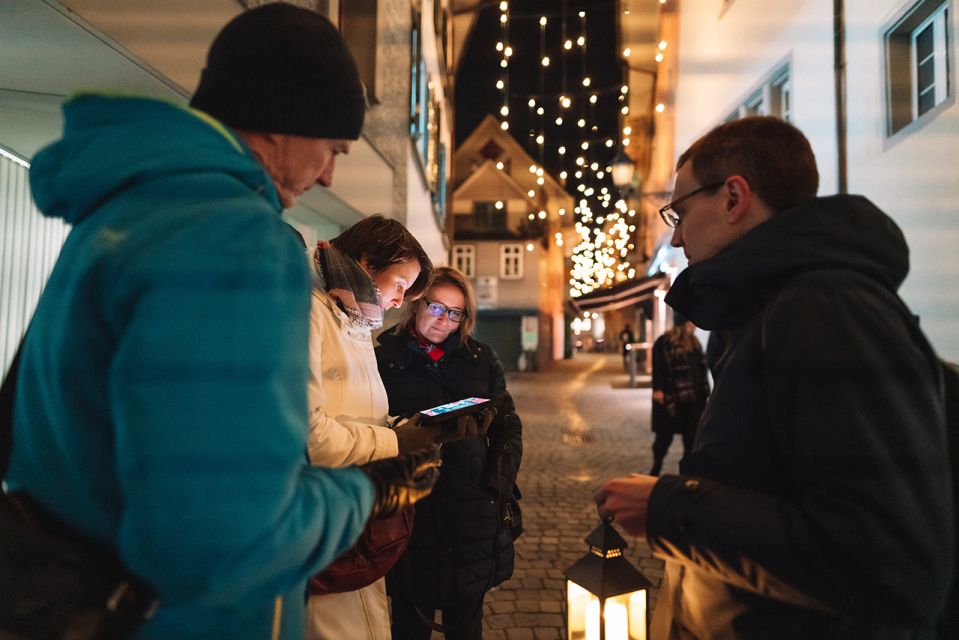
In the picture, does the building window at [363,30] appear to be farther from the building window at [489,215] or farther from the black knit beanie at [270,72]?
the building window at [489,215]

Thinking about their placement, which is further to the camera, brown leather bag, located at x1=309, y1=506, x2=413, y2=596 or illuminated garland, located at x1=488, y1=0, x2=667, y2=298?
illuminated garland, located at x1=488, y1=0, x2=667, y2=298

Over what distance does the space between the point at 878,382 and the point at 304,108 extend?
118cm

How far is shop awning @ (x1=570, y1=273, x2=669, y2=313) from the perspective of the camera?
65.0 feet

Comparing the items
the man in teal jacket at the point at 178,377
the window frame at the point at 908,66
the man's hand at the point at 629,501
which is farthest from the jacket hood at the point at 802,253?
the window frame at the point at 908,66

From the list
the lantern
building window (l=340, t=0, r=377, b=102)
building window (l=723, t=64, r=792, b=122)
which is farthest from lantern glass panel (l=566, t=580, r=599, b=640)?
→ building window (l=723, t=64, r=792, b=122)

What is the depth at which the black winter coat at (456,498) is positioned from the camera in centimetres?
265

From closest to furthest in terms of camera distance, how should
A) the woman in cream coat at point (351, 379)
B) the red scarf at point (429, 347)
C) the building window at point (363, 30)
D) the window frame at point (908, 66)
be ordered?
the woman in cream coat at point (351, 379), the red scarf at point (429, 347), the window frame at point (908, 66), the building window at point (363, 30)

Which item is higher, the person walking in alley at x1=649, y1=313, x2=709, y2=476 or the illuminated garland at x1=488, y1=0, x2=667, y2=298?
the illuminated garland at x1=488, y1=0, x2=667, y2=298

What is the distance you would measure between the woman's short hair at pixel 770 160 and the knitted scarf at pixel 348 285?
1.18 metres

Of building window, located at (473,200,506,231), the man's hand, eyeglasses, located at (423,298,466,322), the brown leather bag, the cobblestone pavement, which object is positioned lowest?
the cobblestone pavement

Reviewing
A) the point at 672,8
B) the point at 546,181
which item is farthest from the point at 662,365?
the point at 546,181

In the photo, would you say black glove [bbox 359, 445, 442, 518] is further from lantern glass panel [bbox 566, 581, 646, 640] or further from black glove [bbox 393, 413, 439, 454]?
lantern glass panel [bbox 566, 581, 646, 640]

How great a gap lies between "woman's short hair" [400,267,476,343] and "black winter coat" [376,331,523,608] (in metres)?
0.10

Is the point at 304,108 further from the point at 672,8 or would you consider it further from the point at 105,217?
the point at 672,8
